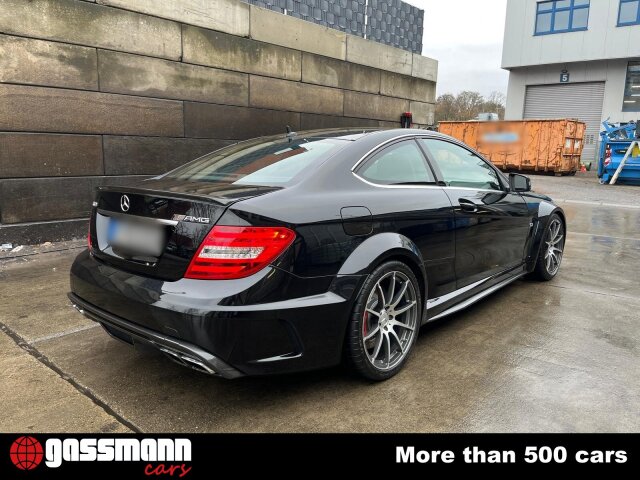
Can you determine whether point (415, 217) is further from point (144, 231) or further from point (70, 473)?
point (70, 473)

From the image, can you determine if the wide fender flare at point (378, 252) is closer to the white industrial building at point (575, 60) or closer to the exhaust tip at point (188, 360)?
the exhaust tip at point (188, 360)

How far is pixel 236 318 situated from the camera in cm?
219

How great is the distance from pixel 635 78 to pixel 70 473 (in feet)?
98.4

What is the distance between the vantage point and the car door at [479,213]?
137 inches

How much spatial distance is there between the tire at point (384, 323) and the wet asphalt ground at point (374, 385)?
0.12 metres

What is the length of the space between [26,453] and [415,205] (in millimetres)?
2374

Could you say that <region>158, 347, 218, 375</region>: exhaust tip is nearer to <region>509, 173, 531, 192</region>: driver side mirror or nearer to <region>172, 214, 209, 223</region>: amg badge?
<region>172, 214, 209, 223</region>: amg badge

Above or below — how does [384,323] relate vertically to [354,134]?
below

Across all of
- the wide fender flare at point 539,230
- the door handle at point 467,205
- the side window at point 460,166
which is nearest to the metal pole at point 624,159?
the wide fender flare at point 539,230

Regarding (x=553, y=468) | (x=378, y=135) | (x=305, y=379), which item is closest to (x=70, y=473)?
(x=305, y=379)

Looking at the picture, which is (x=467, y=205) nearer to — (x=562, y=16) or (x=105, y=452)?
(x=105, y=452)

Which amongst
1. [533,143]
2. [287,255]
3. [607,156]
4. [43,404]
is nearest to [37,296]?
[43,404]

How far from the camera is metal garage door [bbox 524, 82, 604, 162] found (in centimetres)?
2653

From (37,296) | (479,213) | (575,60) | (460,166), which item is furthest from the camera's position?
(575,60)
